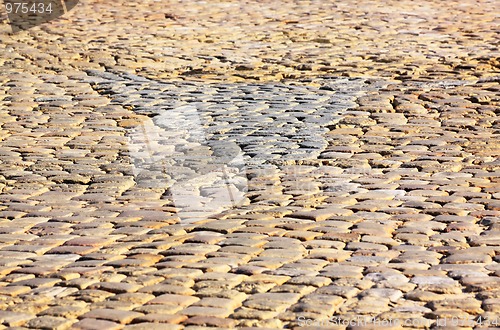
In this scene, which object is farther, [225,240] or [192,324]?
[225,240]

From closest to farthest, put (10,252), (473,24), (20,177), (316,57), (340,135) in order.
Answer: (10,252), (20,177), (340,135), (316,57), (473,24)

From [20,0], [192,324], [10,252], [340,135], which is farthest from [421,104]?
[20,0]

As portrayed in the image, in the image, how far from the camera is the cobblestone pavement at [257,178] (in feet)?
15.7

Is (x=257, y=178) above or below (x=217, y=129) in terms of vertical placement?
above

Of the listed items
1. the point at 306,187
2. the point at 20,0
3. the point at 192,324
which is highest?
the point at 192,324

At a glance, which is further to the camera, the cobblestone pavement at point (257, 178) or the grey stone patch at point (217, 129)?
the grey stone patch at point (217, 129)

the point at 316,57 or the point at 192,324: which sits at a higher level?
the point at 192,324

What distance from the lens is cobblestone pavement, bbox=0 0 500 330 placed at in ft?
15.7

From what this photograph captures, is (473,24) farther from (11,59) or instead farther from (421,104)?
(11,59)

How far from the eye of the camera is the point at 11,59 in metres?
11.8

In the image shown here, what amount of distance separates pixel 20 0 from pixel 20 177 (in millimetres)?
10080

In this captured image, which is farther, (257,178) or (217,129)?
(217,129)

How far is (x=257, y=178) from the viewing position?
7.10 metres

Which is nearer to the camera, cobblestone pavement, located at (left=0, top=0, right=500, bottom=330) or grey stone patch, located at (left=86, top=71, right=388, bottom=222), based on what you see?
cobblestone pavement, located at (left=0, top=0, right=500, bottom=330)
